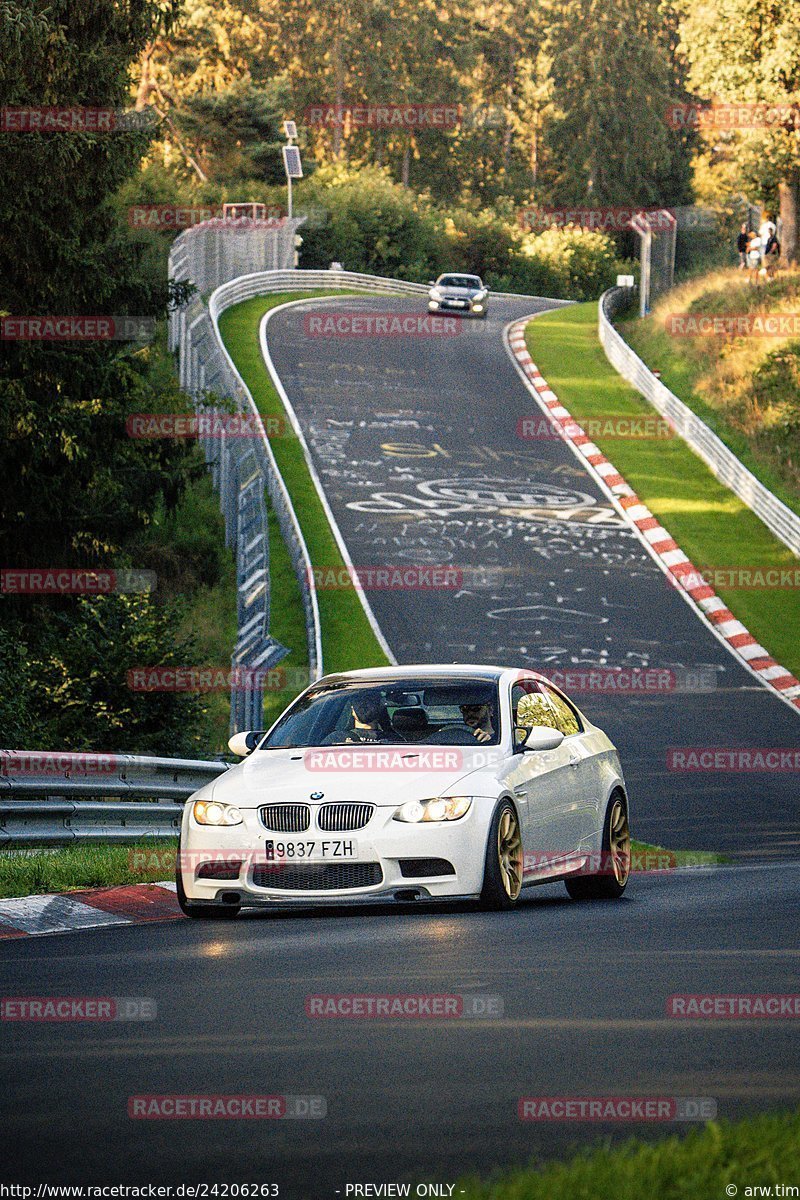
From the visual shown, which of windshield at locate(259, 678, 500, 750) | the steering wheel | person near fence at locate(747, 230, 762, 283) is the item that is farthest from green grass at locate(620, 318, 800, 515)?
the steering wheel

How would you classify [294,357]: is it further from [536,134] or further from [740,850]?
[536,134]

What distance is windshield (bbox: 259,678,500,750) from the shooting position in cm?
1139

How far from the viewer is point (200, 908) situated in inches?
424

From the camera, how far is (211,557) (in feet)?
114

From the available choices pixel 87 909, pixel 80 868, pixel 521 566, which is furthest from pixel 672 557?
pixel 87 909

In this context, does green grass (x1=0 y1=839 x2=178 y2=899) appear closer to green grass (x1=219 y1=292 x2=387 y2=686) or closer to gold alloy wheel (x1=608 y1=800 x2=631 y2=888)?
gold alloy wheel (x1=608 y1=800 x2=631 y2=888)

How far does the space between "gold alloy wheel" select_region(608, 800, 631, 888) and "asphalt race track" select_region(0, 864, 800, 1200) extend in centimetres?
205

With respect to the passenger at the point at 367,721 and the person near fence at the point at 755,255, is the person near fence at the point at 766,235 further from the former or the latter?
the passenger at the point at 367,721

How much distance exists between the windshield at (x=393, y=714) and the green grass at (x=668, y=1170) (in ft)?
22.2

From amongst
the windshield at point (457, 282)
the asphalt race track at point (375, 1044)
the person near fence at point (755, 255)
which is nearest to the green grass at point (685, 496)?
the person near fence at point (755, 255)

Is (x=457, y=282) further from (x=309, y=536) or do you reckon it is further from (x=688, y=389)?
(x=309, y=536)

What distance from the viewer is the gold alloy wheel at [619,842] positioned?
1222cm

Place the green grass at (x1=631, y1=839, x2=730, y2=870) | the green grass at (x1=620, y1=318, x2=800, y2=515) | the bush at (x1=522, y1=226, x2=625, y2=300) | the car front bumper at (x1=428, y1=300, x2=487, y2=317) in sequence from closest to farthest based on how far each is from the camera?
the green grass at (x1=631, y1=839, x2=730, y2=870) → the green grass at (x1=620, y1=318, x2=800, y2=515) → the car front bumper at (x1=428, y1=300, x2=487, y2=317) → the bush at (x1=522, y1=226, x2=625, y2=300)

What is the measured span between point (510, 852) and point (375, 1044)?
4766 mm
